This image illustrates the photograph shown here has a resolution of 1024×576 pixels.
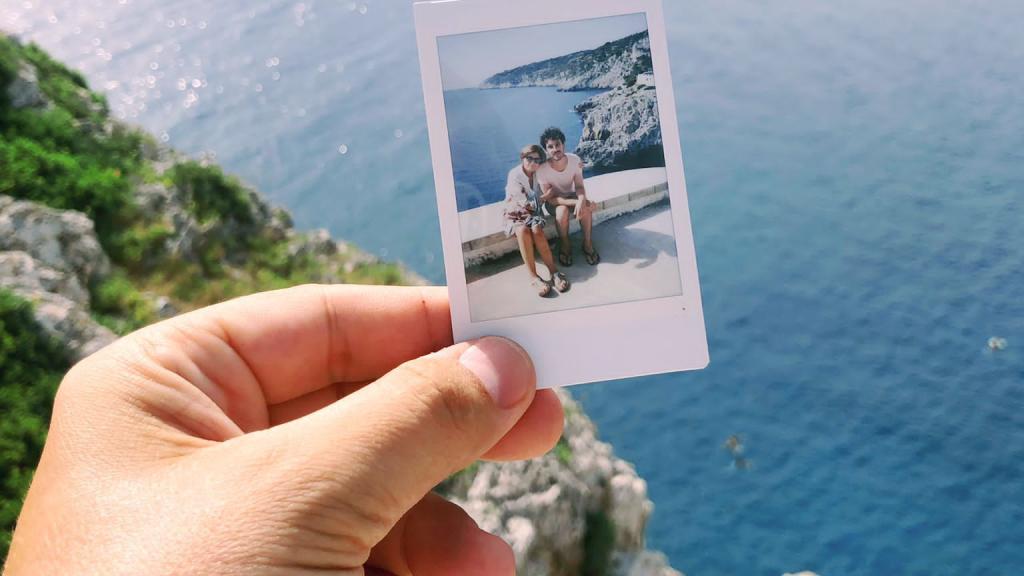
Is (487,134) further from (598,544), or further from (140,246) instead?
(140,246)

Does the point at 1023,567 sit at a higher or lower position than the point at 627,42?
lower

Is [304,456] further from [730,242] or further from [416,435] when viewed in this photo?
[730,242]

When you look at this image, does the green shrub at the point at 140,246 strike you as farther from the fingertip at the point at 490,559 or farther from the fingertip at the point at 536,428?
the fingertip at the point at 490,559

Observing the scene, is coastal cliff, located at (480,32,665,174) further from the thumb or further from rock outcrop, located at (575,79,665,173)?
the thumb

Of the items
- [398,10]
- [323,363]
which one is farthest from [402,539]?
[398,10]

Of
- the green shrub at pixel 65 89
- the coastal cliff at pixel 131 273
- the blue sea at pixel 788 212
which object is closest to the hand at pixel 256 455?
the coastal cliff at pixel 131 273

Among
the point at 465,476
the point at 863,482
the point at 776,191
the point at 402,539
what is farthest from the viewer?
the point at 776,191

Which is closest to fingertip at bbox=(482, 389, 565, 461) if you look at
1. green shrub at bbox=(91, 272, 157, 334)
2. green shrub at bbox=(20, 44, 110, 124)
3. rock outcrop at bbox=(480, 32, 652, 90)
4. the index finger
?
the index finger
